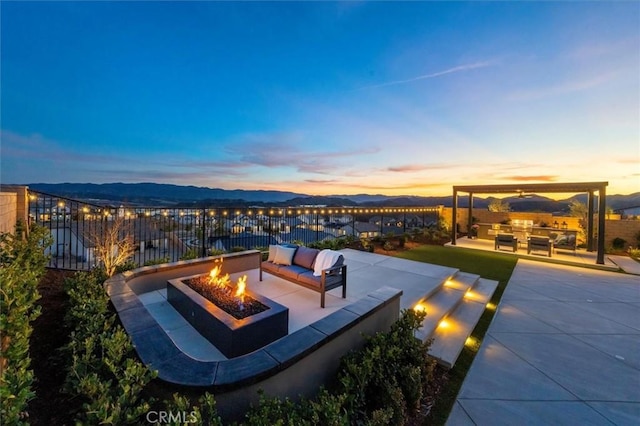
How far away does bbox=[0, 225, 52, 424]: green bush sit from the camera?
1043 mm

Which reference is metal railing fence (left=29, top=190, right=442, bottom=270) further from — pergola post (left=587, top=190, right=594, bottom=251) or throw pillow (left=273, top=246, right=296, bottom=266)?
pergola post (left=587, top=190, right=594, bottom=251)

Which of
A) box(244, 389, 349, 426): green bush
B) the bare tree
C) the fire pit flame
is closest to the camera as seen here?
box(244, 389, 349, 426): green bush

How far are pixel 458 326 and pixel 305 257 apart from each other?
8.41 feet

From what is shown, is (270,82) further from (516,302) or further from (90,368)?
(516,302)

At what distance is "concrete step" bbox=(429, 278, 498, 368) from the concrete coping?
84 cm

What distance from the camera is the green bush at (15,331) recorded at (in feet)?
3.42

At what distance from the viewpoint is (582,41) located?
5602 millimetres

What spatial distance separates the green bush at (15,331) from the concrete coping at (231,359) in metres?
0.56

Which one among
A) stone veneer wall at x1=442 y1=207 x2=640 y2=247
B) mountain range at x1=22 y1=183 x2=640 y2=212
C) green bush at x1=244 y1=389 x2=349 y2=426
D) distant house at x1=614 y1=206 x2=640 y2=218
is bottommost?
Answer: green bush at x1=244 y1=389 x2=349 y2=426

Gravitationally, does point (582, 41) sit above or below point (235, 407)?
above

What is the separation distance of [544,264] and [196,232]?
10.2 m

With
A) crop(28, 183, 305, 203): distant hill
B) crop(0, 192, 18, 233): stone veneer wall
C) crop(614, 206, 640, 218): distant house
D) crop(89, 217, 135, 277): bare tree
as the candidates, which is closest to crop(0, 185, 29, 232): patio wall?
crop(0, 192, 18, 233): stone veneer wall

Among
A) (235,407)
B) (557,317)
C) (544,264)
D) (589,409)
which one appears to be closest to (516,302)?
(557,317)

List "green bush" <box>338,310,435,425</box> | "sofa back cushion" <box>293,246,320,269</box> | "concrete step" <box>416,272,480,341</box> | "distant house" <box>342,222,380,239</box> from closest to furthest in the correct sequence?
"green bush" <box>338,310,435,425</box> < "concrete step" <box>416,272,480,341</box> < "sofa back cushion" <box>293,246,320,269</box> < "distant house" <box>342,222,380,239</box>
